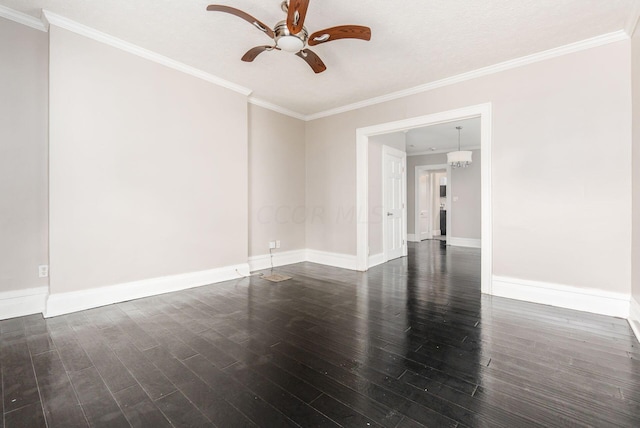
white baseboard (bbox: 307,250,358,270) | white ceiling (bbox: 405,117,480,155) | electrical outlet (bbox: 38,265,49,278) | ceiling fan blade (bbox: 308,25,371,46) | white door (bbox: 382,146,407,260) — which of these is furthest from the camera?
white ceiling (bbox: 405,117,480,155)

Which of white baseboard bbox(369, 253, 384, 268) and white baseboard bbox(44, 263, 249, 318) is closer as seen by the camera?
white baseboard bbox(44, 263, 249, 318)

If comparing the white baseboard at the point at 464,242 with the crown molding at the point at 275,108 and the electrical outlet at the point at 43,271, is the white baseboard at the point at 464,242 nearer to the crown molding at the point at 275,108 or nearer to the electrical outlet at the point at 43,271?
the crown molding at the point at 275,108

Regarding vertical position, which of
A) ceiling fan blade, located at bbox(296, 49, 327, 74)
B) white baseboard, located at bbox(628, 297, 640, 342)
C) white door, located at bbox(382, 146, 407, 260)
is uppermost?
ceiling fan blade, located at bbox(296, 49, 327, 74)

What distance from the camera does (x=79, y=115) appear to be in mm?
2875

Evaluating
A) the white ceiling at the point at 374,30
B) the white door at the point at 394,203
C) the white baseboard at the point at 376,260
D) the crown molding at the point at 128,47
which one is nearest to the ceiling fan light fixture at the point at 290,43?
the white ceiling at the point at 374,30

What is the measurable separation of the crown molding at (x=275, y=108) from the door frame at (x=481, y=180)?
1332mm

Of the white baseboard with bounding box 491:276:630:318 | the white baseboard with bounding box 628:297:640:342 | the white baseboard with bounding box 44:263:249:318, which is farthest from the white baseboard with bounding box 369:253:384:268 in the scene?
the white baseboard with bounding box 628:297:640:342

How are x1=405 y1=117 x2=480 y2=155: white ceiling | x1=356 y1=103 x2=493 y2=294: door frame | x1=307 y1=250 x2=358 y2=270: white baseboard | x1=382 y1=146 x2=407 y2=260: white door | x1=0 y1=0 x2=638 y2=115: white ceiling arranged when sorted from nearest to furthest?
x1=0 y1=0 x2=638 y2=115: white ceiling, x1=356 y1=103 x2=493 y2=294: door frame, x1=307 y1=250 x2=358 y2=270: white baseboard, x1=382 y1=146 x2=407 y2=260: white door, x1=405 y1=117 x2=480 y2=155: white ceiling

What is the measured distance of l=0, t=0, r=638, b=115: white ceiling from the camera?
246cm

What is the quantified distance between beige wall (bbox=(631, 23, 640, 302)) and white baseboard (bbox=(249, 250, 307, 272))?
4.40 metres

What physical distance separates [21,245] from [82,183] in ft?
2.64

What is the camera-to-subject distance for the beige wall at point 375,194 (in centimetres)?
505

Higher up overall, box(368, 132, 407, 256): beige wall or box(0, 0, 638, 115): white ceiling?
box(0, 0, 638, 115): white ceiling

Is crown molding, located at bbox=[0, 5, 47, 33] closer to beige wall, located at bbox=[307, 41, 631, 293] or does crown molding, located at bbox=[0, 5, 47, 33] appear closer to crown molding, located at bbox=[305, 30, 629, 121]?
crown molding, located at bbox=[305, 30, 629, 121]
